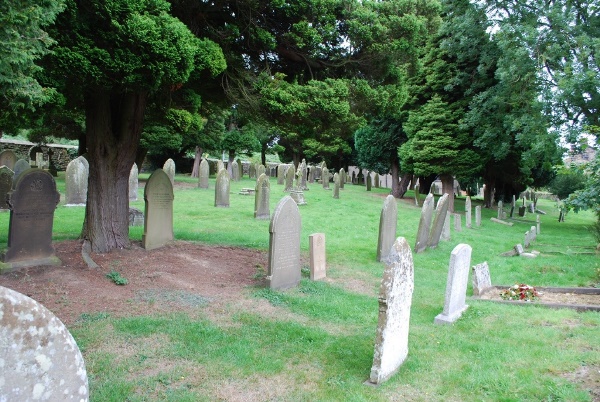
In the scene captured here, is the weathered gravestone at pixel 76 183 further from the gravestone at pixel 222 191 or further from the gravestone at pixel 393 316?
the gravestone at pixel 393 316

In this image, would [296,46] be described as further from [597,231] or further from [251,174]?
[251,174]

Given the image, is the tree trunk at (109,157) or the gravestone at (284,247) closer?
the gravestone at (284,247)

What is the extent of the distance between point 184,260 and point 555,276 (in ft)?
25.5

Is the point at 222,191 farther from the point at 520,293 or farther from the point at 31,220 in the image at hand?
the point at 520,293

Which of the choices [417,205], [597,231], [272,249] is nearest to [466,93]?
[417,205]

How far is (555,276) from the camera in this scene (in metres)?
9.64

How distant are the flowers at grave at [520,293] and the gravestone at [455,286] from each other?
1628 mm

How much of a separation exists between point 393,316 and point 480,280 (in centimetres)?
428

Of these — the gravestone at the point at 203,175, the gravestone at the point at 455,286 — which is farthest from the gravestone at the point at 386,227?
the gravestone at the point at 203,175

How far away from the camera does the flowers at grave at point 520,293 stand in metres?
7.76

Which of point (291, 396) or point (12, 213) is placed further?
point (12, 213)

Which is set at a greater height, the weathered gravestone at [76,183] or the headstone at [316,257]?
the weathered gravestone at [76,183]

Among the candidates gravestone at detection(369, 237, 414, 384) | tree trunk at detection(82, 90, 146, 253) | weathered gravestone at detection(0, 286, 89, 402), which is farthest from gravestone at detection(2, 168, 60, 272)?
weathered gravestone at detection(0, 286, 89, 402)

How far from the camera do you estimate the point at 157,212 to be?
9.56 meters
